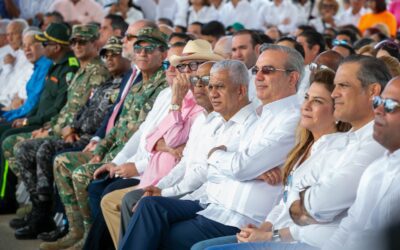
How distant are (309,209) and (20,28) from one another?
7368 millimetres

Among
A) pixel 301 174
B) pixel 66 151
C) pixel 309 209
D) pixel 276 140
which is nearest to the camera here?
pixel 309 209

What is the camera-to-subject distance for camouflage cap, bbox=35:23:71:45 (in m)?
7.84

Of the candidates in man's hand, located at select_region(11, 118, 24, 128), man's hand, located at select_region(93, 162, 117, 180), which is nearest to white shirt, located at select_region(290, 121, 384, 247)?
man's hand, located at select_region(93, 162, 117, 180)

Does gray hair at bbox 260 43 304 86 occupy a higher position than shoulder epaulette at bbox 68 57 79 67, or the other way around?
gray hair at bbox 260 43 304 86

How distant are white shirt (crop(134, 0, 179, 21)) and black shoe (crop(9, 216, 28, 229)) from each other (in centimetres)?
565

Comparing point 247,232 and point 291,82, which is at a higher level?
point 291,82

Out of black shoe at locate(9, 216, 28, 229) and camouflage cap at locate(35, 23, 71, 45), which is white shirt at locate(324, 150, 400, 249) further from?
camouflage cap at locate(35, 23, 71, 45)

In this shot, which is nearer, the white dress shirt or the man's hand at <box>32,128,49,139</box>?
the white dress shirt

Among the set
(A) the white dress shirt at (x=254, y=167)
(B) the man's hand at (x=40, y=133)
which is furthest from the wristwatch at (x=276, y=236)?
(B) the man's hand at (x=40, y=133)

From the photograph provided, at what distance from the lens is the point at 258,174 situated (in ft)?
13.8

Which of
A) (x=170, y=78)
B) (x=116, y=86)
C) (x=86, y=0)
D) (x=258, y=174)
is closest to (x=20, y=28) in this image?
(x=86, y=0)

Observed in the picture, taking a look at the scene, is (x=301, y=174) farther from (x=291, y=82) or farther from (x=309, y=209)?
(x=291, y=82)

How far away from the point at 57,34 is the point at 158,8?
4.59 m

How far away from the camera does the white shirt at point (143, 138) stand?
5734 millimetres
